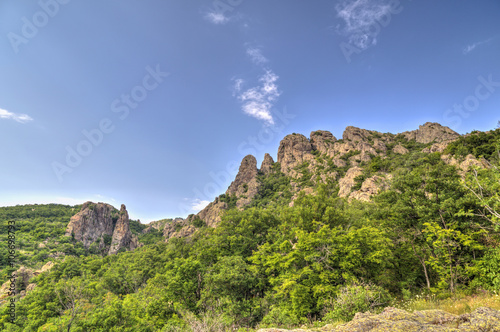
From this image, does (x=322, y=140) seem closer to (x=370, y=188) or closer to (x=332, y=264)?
(x=370, y=188)

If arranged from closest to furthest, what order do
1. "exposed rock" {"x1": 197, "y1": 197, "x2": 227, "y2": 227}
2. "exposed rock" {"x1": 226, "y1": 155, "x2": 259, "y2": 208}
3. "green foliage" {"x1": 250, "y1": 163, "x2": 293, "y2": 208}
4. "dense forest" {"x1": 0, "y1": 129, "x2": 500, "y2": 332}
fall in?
1. "dense forest" {"x1": 0, "y1": 129, "x2": 500, "y2": 332}
2. "exposed rock" {"x1": 197, "y1": 197, "x2": 227, "y2": 227}
3. "green foliage" {"x1": 250, "y1": 163, "x2": 293, "y2": 208}
4. "exposed rock" {"x1": 226, "y1": 155, "x2": 259, "y2": 208}

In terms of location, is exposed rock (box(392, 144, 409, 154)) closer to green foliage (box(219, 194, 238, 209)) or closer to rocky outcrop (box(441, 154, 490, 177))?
rocky outcrop (box(441, 154, 490, 177))

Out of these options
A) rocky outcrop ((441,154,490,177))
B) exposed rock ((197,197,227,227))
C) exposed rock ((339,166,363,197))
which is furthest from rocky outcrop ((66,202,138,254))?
rocky outcrop ((441,154,490,177))

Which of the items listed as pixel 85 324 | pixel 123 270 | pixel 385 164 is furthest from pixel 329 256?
pixel 385 164

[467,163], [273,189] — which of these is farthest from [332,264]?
[273,189]

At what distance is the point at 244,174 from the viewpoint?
125188 millimetres

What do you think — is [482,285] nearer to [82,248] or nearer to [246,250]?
[246,250]

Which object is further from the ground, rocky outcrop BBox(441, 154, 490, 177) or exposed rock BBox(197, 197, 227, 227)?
exposed rock BBox(197, 197, 227, 227)

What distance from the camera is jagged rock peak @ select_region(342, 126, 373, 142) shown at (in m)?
109

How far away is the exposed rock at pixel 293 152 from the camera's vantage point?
11325 centimetres

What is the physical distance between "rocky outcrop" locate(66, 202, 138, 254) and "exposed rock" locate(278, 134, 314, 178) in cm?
9440

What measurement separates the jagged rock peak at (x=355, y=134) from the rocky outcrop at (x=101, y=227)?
13061 centimetres

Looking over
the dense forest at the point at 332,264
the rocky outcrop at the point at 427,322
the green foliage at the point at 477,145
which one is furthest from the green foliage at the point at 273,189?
the rocky outcrop at the point at 427,322

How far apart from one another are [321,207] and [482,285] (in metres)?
12.3
